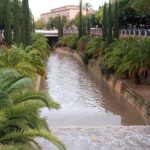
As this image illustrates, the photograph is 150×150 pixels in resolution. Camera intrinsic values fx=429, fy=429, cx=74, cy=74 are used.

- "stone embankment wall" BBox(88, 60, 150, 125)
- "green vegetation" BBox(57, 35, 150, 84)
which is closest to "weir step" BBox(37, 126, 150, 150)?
"stone embankment wall" BBox(88, 60, 150, 125)

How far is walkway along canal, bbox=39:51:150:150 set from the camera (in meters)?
12.3

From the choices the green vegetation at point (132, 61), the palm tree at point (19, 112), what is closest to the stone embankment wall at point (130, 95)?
the green vegetation at point (132, 61)

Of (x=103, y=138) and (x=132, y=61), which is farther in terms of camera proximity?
(x=132, y=61)

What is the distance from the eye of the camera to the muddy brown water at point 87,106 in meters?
18.7

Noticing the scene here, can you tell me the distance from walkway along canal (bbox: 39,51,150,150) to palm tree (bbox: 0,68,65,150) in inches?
88.1

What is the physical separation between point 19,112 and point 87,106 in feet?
43.9

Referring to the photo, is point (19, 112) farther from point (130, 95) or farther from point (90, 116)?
point (130, 95)

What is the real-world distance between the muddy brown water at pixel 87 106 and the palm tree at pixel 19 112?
768 cm

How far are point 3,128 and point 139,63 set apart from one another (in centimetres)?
1563

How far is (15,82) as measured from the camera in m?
9.62

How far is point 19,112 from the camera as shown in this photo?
9227 mm

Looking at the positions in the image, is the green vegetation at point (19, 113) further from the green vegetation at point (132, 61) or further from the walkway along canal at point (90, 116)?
the green vegetation at point (132, 61)

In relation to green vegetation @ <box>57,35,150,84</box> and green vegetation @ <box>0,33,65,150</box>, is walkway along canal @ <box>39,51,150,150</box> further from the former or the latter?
green vegetation @ <box>0,33,65,150</box>

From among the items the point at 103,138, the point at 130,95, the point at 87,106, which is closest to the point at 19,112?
the point at 103,138
